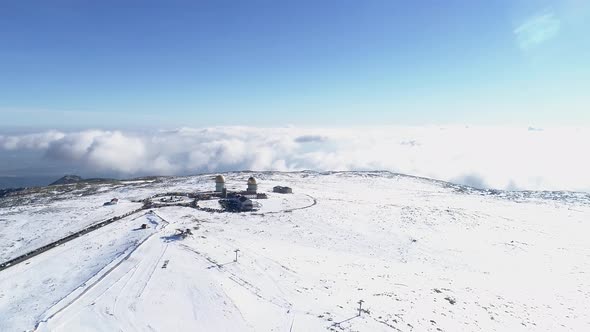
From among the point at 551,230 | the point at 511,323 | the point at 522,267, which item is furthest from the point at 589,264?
the point at 511,323

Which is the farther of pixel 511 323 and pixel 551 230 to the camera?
pixel 551 230

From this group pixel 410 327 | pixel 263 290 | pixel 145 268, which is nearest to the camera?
pixel 410 327

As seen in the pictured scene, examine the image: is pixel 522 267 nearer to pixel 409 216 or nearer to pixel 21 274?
pixel 409 216

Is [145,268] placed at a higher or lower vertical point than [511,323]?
higher

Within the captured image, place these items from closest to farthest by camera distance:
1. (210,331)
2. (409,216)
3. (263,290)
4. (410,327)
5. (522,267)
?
1. (210,331)
2. (410,327)
3. (263,290)
4. (522,267)
5. (409,216)

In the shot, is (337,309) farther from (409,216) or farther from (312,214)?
(409,216)

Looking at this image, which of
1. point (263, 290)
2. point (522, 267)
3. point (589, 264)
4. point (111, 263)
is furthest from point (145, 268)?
point (589, 264)
